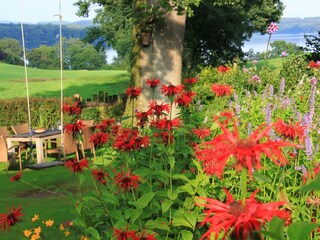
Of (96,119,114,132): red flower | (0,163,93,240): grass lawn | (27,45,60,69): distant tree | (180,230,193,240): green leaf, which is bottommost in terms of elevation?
(27,45,60,69): distant tree

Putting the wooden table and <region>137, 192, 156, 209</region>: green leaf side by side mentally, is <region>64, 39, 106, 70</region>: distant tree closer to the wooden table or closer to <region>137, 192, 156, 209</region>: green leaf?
the wooden table

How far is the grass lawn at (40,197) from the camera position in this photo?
573cm

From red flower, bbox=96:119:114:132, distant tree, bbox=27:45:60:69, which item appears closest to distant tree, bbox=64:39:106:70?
distant tree, bbox=27:45:60:69

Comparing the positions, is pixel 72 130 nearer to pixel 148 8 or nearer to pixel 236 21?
pixel 148 8

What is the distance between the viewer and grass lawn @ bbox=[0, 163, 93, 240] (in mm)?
5730

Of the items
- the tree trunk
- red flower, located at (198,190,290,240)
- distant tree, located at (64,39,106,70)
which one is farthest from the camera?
distant tree, located at (64,39,106,70)

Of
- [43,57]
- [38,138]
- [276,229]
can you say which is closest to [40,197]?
[38,138]

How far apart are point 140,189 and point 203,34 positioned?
17.6 metres

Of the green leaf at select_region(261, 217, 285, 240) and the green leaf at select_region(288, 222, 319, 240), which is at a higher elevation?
the green leaf at select_region(288, 222, 319, 240)

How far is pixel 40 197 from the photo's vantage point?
7.48m

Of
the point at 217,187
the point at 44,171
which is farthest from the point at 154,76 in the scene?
the point at 217,187

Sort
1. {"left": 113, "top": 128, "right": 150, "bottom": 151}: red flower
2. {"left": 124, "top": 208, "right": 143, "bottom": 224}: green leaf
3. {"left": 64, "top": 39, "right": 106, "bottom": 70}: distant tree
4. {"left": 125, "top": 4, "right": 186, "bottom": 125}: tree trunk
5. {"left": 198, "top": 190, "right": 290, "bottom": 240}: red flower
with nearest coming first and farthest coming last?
{"left": 198, "top": 190, "right": 290, "bottom": 240}: red flower → {"left": 124, "top": 208, "right": 143, "bottom": 224}: green leaf → {"left": 113, "top": 128, "right": 150, "bottom": 151}: red flower → {"left": 125, "top": 4, "right": 186, "bottom": 125}: tree trunk → {"left": 64, "top": 39, "right": 106, "bottom": 70}: distant tree

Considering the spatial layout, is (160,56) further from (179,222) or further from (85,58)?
(85,58)

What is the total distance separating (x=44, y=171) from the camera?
9.68 meters
